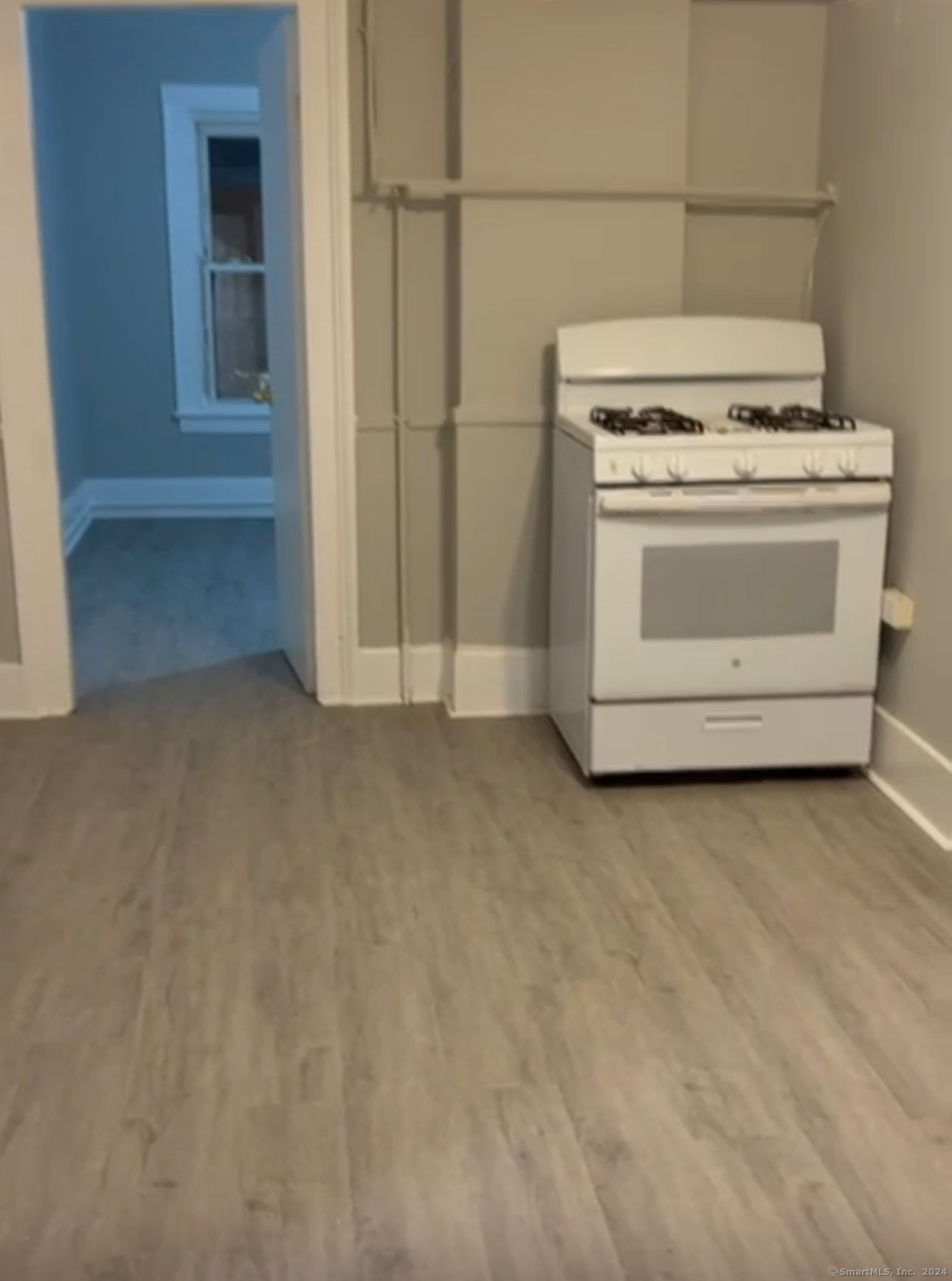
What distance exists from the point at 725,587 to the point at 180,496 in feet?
14.5

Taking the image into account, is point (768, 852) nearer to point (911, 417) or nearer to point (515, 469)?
point (911, 417)

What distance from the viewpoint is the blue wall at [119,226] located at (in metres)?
6.74

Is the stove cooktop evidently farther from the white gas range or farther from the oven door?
the oven door

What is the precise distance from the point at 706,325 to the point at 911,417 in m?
0.68

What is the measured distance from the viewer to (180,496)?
24.2 feet

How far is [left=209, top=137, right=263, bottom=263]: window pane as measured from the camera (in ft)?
23.5

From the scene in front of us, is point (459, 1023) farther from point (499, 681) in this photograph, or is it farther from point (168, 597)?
point (168, 597)

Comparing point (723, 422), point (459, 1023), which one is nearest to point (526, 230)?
point (723, 422)

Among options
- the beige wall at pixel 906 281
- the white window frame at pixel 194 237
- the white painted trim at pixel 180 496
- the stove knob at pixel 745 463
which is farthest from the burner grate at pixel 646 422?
the white painted trim at pixel 180 496

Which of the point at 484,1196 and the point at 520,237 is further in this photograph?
the point at 520,237

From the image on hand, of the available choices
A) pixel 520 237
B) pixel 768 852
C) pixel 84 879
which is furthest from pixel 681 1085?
pixel 520 237

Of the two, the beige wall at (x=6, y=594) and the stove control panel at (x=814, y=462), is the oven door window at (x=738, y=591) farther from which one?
the beige wall at (x=6, y=594)

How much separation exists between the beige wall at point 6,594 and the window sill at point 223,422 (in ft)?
10.6

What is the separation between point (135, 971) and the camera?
2805mm
